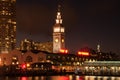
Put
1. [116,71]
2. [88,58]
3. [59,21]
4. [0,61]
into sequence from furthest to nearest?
1. [59,21]
2. [88,58]
3. [0,61]
4. [116,71]

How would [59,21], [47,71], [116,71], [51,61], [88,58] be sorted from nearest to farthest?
[116,71] < [47,71] < [51,61] < [88,58] < [59,21]

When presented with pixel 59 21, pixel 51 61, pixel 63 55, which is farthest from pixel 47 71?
pixel 59 21

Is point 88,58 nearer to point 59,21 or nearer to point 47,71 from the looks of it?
point 59,21

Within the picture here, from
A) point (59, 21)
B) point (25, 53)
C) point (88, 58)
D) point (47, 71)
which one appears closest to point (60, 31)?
point (59, 21)

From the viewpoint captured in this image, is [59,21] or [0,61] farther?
[59,21]

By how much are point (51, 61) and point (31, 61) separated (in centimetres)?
956

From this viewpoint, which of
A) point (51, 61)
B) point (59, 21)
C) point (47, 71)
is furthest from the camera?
point (59, 21)

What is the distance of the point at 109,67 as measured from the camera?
133 meters

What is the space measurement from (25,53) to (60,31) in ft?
123

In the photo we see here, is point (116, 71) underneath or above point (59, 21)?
underneath

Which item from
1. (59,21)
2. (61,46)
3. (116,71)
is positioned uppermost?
(59,21)

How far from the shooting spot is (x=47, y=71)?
452 ft

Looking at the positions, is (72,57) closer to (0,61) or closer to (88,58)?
(88,58)

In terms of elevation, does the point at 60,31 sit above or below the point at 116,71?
above
